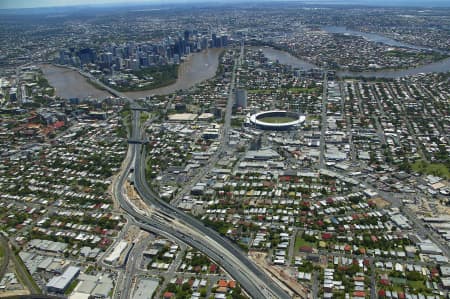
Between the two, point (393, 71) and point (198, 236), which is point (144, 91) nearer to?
point (393, 71)

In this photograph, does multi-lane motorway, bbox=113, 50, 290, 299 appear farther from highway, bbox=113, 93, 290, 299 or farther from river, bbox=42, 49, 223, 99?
river, bbox=42, 49, 223, 99

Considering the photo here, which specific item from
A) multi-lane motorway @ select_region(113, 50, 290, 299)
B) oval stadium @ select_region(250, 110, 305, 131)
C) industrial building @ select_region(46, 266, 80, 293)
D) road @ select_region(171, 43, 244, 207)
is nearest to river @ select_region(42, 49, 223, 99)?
road @ select_region(171, 43, 244, 207)

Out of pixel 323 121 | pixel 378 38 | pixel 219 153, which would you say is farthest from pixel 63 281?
pixel 378 38

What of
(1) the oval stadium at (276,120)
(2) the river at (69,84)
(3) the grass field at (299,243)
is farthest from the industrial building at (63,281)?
(2) the river at (69,84)

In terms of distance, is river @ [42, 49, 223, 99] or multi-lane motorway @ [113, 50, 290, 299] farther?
river @ [42, 49, 223, 99]

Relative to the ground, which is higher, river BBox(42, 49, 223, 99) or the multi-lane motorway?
river BBox(42, 49, 223, 99)

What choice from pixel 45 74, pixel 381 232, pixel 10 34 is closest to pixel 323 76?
pixel 381 232
